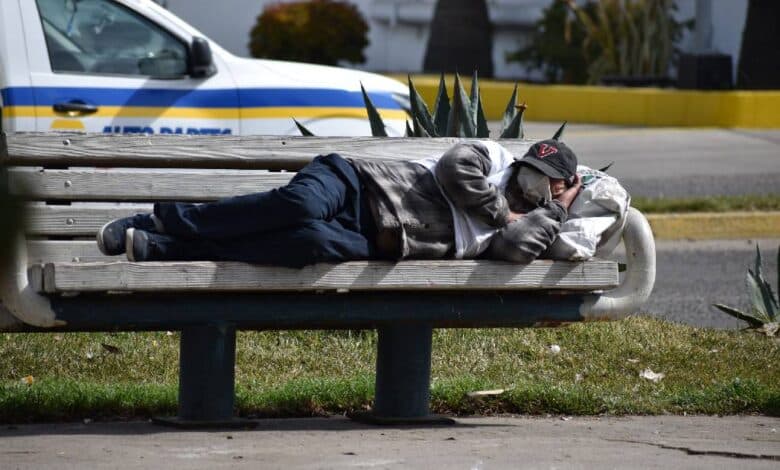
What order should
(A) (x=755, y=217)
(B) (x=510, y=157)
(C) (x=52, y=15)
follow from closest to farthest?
1. (B) (x=510, y=157)
2. (C) (x=52, y=15)
3. (A) (x=755, y=217)

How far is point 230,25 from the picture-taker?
26.5 meters

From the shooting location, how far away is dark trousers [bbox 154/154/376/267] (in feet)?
13.2

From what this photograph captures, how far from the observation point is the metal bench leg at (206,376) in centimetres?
421

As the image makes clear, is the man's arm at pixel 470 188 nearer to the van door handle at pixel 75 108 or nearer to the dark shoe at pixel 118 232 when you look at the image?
the dark shoe at pixel 118 232

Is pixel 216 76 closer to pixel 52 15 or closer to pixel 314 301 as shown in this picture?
pixel 52 15

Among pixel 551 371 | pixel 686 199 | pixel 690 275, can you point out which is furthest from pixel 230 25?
pixel 551 371

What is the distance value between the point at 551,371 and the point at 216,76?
3384 mm

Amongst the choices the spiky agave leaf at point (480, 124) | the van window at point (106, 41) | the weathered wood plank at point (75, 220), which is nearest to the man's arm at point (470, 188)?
the weathered wood plank at point (75, 220)

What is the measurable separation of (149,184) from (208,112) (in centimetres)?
346

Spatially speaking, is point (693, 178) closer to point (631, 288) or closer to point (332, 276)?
point (631, 288)

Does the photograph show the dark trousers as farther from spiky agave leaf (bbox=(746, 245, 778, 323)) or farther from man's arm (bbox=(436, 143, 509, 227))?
spiky agave leaf (bbox=(746, 245, 778, 323))

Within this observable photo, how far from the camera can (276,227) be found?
4043mm

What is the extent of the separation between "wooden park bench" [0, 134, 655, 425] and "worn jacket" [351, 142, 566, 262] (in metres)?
0.10

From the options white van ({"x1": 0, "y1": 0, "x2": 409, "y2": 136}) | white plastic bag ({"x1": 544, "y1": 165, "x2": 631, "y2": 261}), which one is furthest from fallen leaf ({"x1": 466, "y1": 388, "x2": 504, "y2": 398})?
white van ({"x1": 0, "y1": 0, "x2": 409, "y2": 136})
